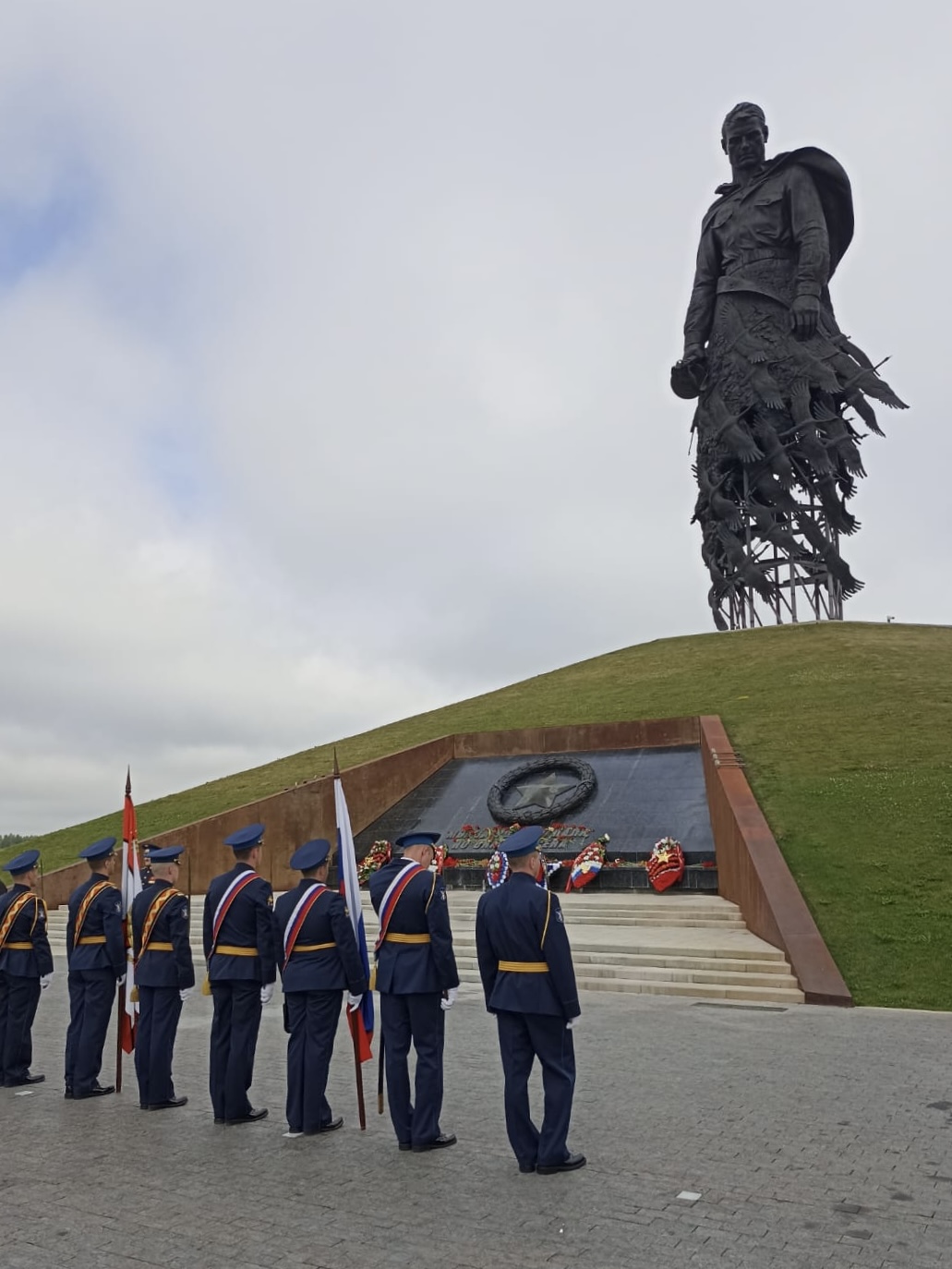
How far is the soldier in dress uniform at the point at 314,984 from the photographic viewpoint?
5293 millimetres

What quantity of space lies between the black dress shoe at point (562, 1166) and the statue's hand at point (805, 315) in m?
29.0

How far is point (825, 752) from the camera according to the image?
15.2m

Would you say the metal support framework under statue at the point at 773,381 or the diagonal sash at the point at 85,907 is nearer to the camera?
the diagonal sash at the point at 85,907

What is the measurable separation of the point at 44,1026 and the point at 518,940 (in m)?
6.00

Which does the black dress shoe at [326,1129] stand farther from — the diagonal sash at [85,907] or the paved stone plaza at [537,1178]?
the diagonal sash at [85,907]

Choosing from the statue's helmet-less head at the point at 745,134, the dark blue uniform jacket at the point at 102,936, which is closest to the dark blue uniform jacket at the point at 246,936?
the dark blue uniform jacket at the point at 102,936

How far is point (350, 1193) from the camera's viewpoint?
4.34 m

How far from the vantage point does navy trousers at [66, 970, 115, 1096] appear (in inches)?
250

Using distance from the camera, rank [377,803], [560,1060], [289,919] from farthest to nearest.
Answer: [377,803]
[289,919]
[560,1060]

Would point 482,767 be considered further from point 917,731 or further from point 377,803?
point 917,731

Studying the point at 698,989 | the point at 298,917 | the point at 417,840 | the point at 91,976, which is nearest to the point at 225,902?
the point at 298,917

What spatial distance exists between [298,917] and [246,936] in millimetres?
452

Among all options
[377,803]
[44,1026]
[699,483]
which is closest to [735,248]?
[699,483]

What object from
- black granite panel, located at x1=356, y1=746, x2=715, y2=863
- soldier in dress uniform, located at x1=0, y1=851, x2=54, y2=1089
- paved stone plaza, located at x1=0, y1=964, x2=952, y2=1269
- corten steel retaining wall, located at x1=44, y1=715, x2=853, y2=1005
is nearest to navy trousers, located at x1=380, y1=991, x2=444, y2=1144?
paved stone plaza, located at x1=0, y1=964, x2=952, y2=1269
